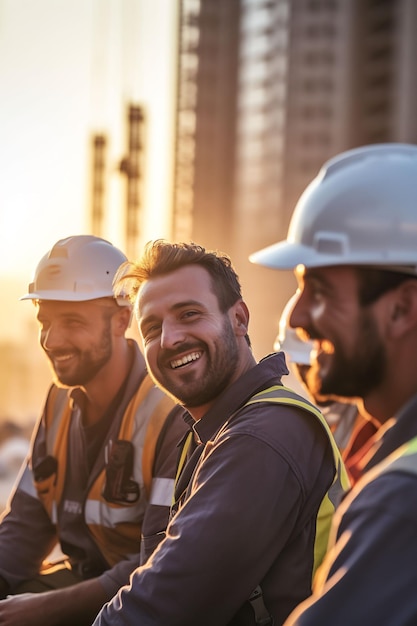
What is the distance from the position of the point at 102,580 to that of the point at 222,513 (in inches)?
47.3

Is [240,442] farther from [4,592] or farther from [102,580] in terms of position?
[4,592]

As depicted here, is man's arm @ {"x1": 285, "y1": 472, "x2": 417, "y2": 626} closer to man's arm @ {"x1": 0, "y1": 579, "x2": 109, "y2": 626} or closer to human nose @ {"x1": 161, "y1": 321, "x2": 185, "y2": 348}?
human nose @ {"x1": 161, "y1": 321, "x2": 185, "y2": 348}

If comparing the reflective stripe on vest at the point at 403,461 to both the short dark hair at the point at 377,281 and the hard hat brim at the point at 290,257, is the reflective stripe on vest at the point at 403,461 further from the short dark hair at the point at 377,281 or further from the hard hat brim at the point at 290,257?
the hard hat brim at the point at 290,257

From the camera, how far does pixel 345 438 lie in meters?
4.92

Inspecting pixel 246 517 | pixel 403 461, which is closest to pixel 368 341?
pixel 403 461

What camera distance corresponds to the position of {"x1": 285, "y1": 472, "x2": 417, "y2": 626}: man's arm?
4.91ft

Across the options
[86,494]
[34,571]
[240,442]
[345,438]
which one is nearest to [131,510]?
[86,494]

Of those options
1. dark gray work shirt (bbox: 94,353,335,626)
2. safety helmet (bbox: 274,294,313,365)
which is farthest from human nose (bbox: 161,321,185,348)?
safety helmet (bbox: 274,294,313,365)

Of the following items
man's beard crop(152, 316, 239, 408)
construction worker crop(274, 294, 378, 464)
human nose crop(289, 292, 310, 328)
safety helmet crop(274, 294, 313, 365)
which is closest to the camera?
human nose crop(289, 292, 310, 328)

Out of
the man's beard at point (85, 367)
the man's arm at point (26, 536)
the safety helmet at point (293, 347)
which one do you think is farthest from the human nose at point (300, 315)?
the safety helmet at point (293, 347)

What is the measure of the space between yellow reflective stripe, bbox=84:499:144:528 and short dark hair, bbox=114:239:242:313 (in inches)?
36.0

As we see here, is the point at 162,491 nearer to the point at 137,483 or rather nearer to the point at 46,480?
the point at 137,483

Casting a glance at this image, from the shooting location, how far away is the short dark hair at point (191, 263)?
3.04 meters

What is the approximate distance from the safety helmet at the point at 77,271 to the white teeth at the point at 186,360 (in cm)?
121
